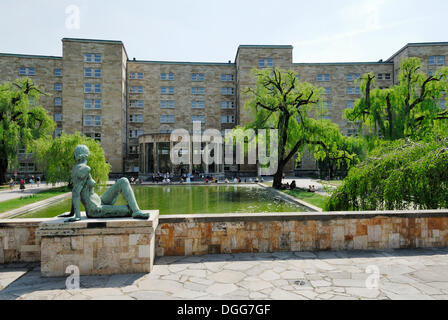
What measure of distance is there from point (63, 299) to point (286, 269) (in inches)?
146

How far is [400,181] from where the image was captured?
26.5 ft

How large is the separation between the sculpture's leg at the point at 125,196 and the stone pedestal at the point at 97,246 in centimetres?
20

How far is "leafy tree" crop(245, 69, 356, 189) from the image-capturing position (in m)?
23.6

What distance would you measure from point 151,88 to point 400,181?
45562 millimetres

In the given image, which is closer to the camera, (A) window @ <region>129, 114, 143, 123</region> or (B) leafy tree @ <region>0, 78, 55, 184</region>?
(B) leafy tree @ <region>0, 78, 55, 184</region>

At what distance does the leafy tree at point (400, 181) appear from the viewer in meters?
7.93

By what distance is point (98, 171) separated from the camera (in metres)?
22.1

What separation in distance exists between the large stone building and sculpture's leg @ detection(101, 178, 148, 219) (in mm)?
32360

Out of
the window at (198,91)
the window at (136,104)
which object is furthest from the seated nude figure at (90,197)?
the window at (198,91)

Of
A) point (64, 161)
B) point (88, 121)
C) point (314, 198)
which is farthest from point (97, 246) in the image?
point (88, 121)

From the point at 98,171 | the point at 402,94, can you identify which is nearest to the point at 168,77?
the point at 98,171

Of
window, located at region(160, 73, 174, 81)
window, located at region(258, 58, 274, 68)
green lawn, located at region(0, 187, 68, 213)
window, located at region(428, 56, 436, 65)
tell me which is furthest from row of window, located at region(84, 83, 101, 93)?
window, located at region(428, 56, 436, 65)

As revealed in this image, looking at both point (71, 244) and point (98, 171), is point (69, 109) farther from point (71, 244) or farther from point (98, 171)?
point (71, 244)

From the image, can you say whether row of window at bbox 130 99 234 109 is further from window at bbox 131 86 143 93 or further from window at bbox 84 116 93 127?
window at bbox 84 116 93 127
